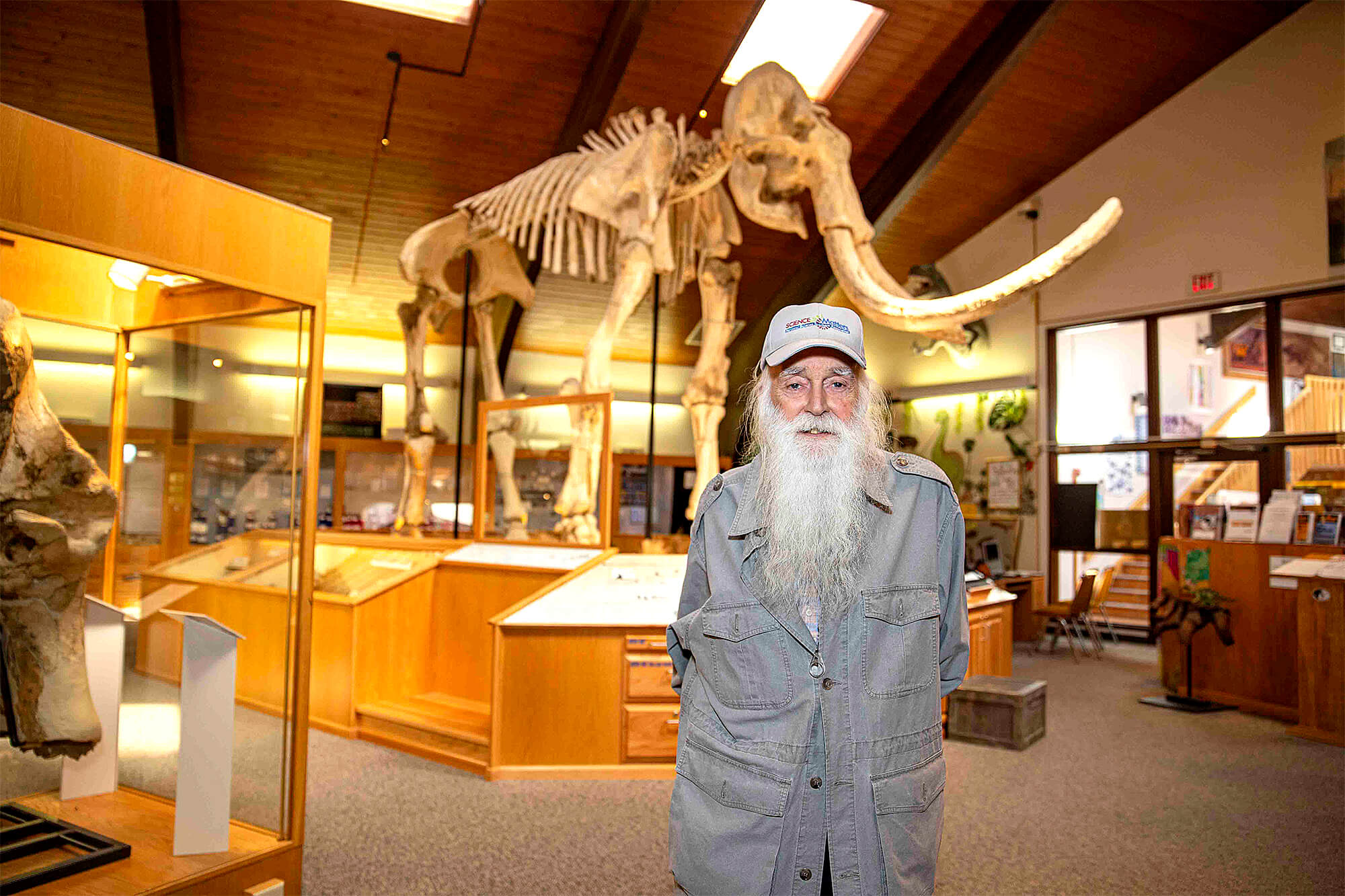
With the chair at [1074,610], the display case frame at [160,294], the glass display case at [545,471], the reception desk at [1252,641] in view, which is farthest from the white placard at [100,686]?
the chair at [1074,610]

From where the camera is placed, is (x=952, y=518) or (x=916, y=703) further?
(x=952, y=518)

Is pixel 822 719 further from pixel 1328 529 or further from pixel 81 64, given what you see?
pixel 81 64

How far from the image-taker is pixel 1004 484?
34.3 ft

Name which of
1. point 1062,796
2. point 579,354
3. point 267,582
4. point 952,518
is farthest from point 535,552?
point 579,354

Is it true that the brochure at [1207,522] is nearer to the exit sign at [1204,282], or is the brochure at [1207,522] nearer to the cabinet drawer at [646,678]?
the exit sign at [1204,282]

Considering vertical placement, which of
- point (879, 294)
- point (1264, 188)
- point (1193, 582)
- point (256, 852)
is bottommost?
point (256, 852)

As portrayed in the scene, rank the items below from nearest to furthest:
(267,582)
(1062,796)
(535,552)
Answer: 1. (267,582)
2. (1062,796)
3. (535,552)

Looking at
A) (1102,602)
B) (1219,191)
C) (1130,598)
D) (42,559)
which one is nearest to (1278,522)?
(1102,602)

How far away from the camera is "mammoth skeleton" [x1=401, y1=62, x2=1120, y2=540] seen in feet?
16.3

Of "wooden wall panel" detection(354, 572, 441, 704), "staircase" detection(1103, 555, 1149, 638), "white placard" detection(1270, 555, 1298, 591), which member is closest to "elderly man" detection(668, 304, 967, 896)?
"wooden wall panel" detection(354, 572, 441, 704)

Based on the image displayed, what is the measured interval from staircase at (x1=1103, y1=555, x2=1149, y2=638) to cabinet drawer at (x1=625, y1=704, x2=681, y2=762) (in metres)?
6.78

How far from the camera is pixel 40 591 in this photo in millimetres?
2242

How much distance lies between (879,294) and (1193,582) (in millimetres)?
3910

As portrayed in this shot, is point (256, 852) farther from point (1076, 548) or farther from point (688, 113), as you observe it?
point (1076, 548)
